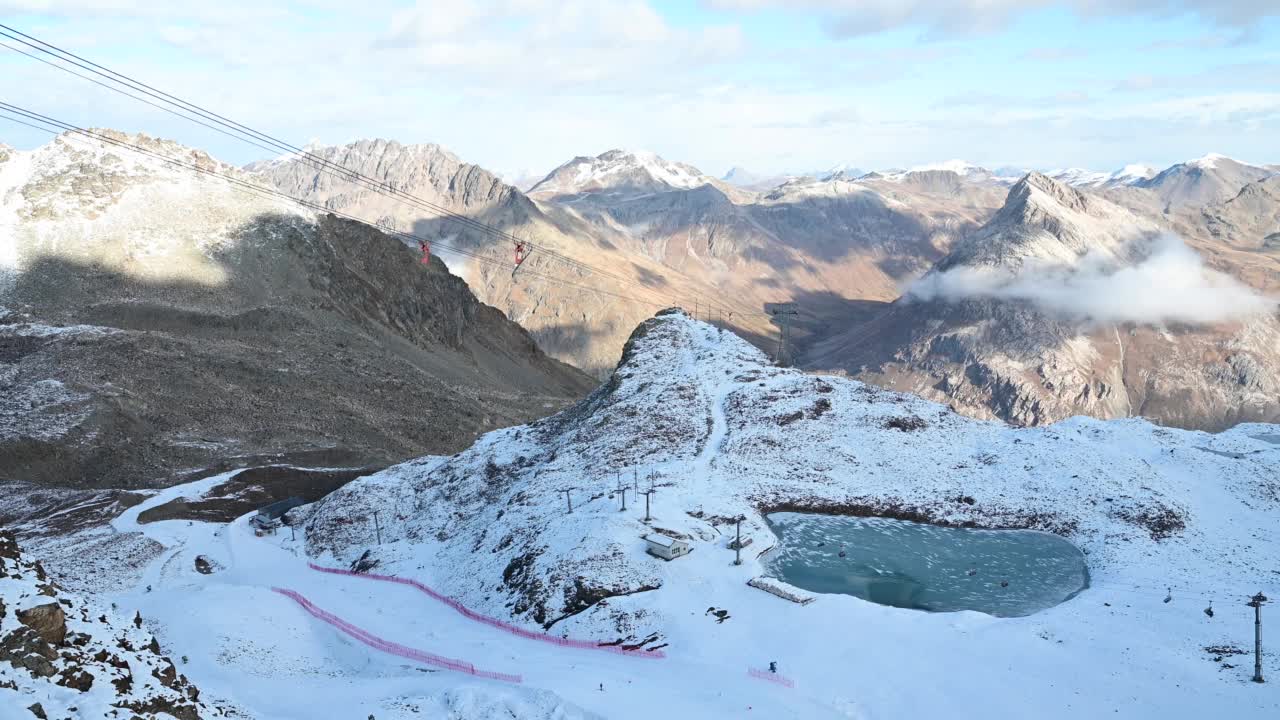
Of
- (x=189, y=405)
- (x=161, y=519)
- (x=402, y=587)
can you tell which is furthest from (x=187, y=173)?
(x=402, y=587)

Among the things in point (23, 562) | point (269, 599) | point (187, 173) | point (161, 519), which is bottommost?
point (161, 519)

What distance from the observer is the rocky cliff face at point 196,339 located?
89.0 metres

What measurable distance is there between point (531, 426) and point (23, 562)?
53.5m

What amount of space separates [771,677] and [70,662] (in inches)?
949

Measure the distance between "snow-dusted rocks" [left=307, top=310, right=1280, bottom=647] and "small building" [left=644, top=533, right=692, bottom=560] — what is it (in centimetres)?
81

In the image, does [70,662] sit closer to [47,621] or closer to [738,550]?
[47,621]

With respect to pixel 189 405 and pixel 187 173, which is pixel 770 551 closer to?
pixel 189 405

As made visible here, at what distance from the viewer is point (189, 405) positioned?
9794 centimetres

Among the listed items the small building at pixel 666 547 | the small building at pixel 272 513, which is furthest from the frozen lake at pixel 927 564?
the small building at pixel 272 513

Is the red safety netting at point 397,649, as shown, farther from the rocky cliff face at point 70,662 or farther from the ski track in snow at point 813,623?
the rocky cliff face at point 70,662

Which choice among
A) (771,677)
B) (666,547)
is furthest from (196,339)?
(771,677)

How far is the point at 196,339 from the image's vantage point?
111m

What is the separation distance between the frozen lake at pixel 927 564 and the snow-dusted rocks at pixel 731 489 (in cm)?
138

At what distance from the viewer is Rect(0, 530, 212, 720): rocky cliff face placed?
18.8 meters
